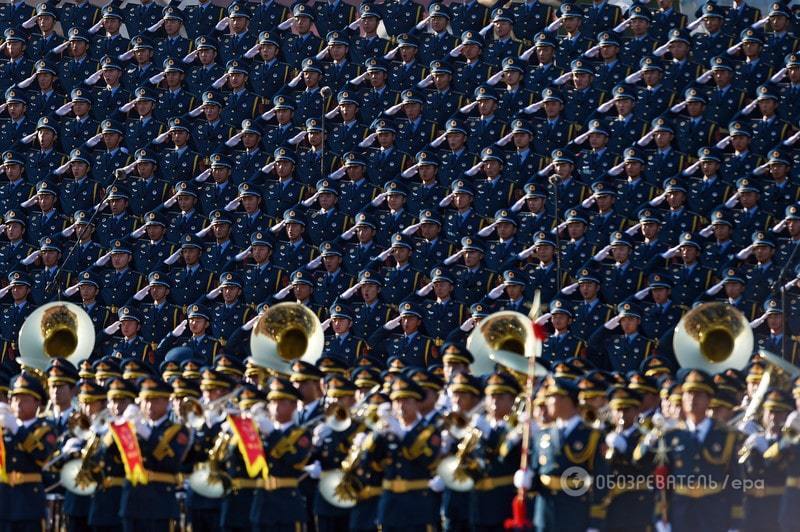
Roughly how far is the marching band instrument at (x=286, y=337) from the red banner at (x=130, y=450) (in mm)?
2071

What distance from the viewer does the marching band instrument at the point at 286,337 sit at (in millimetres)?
18516

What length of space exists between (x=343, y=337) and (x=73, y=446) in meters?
4.46

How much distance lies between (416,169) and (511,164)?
99 cm

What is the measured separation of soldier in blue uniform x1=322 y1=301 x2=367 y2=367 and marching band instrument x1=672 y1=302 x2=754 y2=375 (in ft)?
14.2

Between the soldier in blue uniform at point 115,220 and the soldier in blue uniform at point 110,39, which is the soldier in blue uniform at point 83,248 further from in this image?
the soldier in blue uniform at point 110,39

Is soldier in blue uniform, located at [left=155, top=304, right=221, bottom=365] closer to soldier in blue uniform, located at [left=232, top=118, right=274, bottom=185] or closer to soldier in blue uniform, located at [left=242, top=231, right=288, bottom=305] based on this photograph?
soldier in blue uniform, located at [left=242, top=231, right=288, bottom=305]

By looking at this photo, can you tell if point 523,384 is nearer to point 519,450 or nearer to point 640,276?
point 519,450

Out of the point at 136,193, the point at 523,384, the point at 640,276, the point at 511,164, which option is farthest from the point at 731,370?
the point at 136,193

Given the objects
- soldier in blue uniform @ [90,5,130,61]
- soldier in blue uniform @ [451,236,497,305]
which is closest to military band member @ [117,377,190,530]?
soldier in blue uniform @ [451,236,497,305]

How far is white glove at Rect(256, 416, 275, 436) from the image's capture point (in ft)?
53.7

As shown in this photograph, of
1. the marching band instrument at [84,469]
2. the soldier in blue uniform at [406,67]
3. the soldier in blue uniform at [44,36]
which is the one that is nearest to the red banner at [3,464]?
the marching band instrument at [84,469]

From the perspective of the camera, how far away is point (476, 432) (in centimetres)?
1619

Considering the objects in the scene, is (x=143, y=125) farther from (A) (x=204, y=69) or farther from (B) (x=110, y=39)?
(B) (x=110, y=39)

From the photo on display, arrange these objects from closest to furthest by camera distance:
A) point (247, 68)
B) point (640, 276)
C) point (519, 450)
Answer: point (519, 450)
point (640, 276)
point (247, 68)
